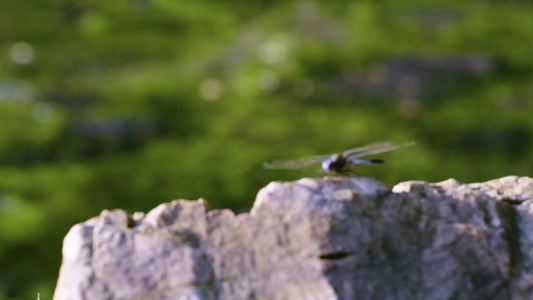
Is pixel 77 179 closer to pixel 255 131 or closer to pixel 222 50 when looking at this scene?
pixel 255 131

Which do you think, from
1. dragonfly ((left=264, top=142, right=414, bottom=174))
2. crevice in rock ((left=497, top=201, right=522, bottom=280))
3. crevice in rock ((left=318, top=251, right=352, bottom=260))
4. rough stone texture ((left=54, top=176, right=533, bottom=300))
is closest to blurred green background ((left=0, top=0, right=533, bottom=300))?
dragonfly ((left=264, top=142, right=414, bottom=174))

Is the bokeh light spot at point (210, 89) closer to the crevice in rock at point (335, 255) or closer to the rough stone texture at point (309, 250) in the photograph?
the rough stone texture at point (309, 250)

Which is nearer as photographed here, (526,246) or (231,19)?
(526,246)

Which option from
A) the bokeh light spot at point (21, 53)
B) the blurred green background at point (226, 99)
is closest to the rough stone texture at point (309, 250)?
the blurred green background at point (226, 99)

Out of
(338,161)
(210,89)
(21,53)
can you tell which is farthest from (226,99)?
(338,161)

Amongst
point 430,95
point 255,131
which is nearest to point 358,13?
point 430,95

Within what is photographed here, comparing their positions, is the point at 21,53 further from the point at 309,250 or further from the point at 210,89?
the point at 309,250
